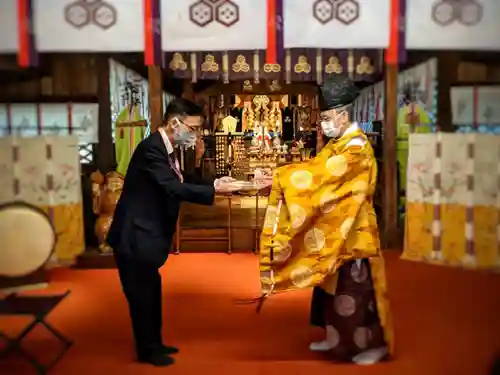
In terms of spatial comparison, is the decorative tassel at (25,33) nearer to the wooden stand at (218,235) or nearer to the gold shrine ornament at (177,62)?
the gold shrine ornament at (177,62)

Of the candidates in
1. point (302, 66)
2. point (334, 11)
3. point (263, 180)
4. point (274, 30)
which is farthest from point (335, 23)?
point (302, 66)

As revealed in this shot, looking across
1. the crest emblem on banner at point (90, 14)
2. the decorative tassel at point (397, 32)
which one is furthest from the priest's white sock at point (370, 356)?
the crest emblem on banner at point (90, 14)

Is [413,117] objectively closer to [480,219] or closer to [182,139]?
[480,219]

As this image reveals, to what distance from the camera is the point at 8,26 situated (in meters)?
3.04

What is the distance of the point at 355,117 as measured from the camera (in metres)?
6.41

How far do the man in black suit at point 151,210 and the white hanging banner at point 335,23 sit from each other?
1.05m

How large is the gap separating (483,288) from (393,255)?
3.16ft

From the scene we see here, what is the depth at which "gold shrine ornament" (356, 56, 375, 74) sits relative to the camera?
16.1 ft

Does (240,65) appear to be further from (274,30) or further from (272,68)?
(274,30)

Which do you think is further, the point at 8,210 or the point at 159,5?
the point at 159,5

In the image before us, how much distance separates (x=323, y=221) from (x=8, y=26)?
193 centimetres

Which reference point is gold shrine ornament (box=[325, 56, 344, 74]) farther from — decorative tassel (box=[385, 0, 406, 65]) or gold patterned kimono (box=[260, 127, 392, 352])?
gold patterned kimono (box=[260, 127, 392, 352])

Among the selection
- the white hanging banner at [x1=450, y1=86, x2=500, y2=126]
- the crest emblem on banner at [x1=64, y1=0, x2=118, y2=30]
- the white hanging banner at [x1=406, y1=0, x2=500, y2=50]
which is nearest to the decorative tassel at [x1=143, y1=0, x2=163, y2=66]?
the crest emblem on banner at [x1=64, y1=0, x2=118, y2=30]

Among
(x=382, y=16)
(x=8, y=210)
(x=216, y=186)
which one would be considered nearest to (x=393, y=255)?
(x=382, y=16)
